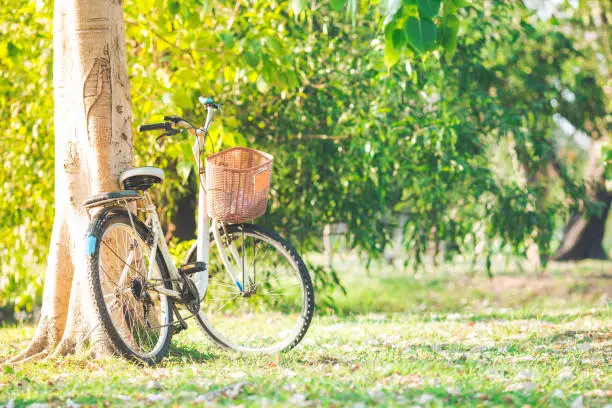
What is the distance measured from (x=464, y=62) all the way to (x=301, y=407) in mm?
6281

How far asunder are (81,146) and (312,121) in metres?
3.80

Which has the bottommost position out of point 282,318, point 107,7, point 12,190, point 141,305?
point 282,318

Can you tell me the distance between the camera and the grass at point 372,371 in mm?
3395

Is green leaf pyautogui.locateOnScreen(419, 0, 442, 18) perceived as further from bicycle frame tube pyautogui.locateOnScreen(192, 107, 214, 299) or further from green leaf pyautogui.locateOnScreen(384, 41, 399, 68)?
bicycle frame tube pyautogui.locateOnScreen(192, 107, 214, 299)

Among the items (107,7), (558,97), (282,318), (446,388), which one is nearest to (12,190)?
(282,318)

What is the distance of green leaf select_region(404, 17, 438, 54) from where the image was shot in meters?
3.31

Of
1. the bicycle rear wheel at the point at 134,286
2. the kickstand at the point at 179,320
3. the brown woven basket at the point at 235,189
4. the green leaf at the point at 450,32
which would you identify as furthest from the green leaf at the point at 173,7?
the green leaf at the point at 450,32

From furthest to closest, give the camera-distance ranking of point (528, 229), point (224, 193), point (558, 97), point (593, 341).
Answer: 1. point (558, 97)
2. point (528, 229)
3. point (593, 341)
4. point (224, 193)

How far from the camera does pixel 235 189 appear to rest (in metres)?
4.31

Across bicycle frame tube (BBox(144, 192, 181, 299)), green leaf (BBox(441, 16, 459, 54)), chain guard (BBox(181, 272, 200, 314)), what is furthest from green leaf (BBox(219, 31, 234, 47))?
green leaf (BBox(441, 16, 459, 54))

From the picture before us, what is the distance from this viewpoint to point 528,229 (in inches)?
360

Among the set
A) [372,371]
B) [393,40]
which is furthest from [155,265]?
[393,40]

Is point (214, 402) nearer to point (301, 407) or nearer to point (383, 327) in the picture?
point (301, 407)

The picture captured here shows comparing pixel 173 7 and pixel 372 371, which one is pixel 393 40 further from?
pixel 173 7
